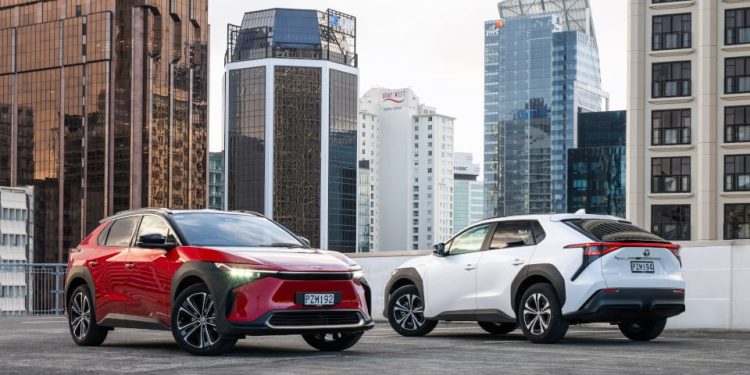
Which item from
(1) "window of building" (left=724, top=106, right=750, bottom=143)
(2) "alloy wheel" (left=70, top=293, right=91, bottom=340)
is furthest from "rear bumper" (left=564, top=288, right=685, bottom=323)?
(1) "window of building" (left=724, top=106, right=750, bottom=143)

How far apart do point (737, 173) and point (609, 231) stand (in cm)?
5450

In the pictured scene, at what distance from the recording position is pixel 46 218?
152625mm

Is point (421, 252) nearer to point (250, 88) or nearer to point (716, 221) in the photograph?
point (716, 221)

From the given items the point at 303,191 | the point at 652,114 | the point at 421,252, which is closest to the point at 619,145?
the point at 303,191

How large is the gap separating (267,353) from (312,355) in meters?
0.52

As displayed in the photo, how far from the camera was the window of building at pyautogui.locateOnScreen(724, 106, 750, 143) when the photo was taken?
65.6 m

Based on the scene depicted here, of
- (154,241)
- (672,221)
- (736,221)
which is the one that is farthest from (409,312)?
(736,221)

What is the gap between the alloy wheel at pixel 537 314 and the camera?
14.0 metres

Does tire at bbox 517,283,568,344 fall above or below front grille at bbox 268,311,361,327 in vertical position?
below

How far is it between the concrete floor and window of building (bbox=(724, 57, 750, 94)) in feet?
173

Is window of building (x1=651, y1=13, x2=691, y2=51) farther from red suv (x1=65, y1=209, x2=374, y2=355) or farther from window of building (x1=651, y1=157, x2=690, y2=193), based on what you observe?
red suv (x1=65, y1=209, x2=374, y2=355)

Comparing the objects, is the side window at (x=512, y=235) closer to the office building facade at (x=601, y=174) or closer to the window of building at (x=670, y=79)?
the window of building at (x=670, y=79)

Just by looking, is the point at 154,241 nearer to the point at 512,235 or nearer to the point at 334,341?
the point at 334,341

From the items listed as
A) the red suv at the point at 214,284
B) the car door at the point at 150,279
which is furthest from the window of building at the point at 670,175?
the car door at the point at 150,279
